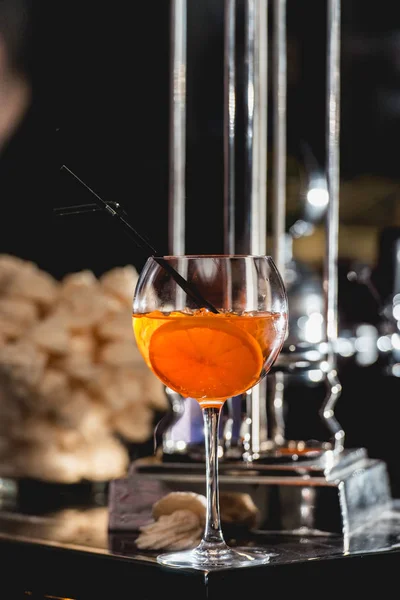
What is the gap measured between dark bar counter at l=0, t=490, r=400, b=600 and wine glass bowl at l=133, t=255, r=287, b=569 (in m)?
0.02

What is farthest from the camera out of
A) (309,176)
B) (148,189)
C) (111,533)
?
(309,176)

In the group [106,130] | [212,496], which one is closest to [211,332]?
[212,496]

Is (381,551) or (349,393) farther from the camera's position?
(349,393)

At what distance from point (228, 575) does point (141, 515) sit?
0.18m

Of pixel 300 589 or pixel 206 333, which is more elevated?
pixel 206 333

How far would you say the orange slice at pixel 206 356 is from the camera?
0.75 metres

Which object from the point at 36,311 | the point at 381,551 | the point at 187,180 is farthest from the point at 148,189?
the point at 381,551

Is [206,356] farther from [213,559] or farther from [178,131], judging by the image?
[178,131]

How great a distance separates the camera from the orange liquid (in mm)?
754

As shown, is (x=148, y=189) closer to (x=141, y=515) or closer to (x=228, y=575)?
(x=141, y=515)

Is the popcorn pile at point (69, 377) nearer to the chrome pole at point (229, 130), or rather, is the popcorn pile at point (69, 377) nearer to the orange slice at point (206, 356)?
the chrome pole at point (229, 130)

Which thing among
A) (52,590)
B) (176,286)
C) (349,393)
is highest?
(176,286)

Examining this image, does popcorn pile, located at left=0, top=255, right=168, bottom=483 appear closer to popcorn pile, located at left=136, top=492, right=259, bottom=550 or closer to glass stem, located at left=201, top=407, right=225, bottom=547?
popcorn pile, located at left=136, top=492, right=259, bottom=550

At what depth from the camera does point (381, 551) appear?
0.79m
